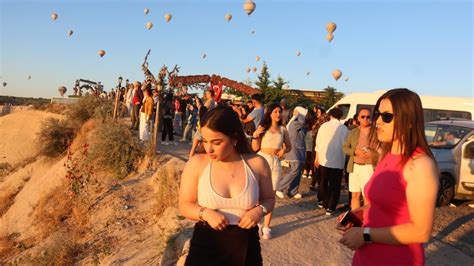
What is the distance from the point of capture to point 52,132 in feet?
57.1

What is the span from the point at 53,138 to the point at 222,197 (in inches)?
661

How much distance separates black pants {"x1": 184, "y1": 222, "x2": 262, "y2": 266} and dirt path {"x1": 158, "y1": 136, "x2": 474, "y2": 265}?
242 cm

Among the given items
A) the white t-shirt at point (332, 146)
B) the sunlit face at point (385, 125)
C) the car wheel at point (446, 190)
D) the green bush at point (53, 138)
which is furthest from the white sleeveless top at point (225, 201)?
the green bush at point (53, 138)

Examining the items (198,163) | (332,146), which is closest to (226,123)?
(198,163)

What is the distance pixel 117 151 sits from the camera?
11.6 m

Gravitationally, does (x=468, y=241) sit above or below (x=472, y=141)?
below

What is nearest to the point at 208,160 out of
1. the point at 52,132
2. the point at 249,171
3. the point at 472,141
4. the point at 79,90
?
the point at 249,171

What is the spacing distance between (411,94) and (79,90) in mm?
30405

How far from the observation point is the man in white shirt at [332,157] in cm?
683

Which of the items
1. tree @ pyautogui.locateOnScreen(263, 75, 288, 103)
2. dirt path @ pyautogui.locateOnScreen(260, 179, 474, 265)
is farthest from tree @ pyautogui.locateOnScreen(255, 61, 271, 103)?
dirt path @ pyautogui.locateOnScreen(260, 179, 474, 265)

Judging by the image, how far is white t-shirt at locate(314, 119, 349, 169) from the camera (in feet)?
22.4

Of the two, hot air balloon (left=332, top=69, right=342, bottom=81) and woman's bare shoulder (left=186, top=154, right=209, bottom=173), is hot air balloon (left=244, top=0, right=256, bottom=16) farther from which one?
woman's bare shoulder (left=186, top=154, right=209, bottom=173)

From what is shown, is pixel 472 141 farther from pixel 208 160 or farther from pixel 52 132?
Answer: pixel 52 132

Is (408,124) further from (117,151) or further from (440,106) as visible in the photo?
(440,106)
